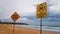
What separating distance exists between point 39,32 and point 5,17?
0.74 m

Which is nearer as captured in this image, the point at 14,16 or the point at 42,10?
the point at 42,10

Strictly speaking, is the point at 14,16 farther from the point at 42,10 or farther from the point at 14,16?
the point at 42,10

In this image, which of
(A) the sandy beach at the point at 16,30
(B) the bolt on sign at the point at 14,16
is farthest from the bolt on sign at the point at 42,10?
(B) the bolt on sign at the point at 14,16

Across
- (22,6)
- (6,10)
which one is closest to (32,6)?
(22,6)

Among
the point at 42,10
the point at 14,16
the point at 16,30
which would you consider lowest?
the point at 16,30

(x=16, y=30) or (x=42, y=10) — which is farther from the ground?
(x=42, y=10)

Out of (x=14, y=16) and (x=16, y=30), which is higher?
(x=14, y=16)

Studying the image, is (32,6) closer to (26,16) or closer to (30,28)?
(26,16)

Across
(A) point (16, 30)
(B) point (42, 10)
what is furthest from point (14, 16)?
(B) point (42, 10)

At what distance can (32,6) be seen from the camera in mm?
2500

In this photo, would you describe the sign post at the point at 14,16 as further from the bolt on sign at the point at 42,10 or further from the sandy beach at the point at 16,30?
the bolt on sign at the point at 42,10

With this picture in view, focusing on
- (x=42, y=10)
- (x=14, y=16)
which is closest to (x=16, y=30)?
(x=14, y=16)

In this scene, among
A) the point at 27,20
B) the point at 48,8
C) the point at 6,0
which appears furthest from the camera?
the point at 6,0

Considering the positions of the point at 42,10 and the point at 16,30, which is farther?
the point at 16,30
